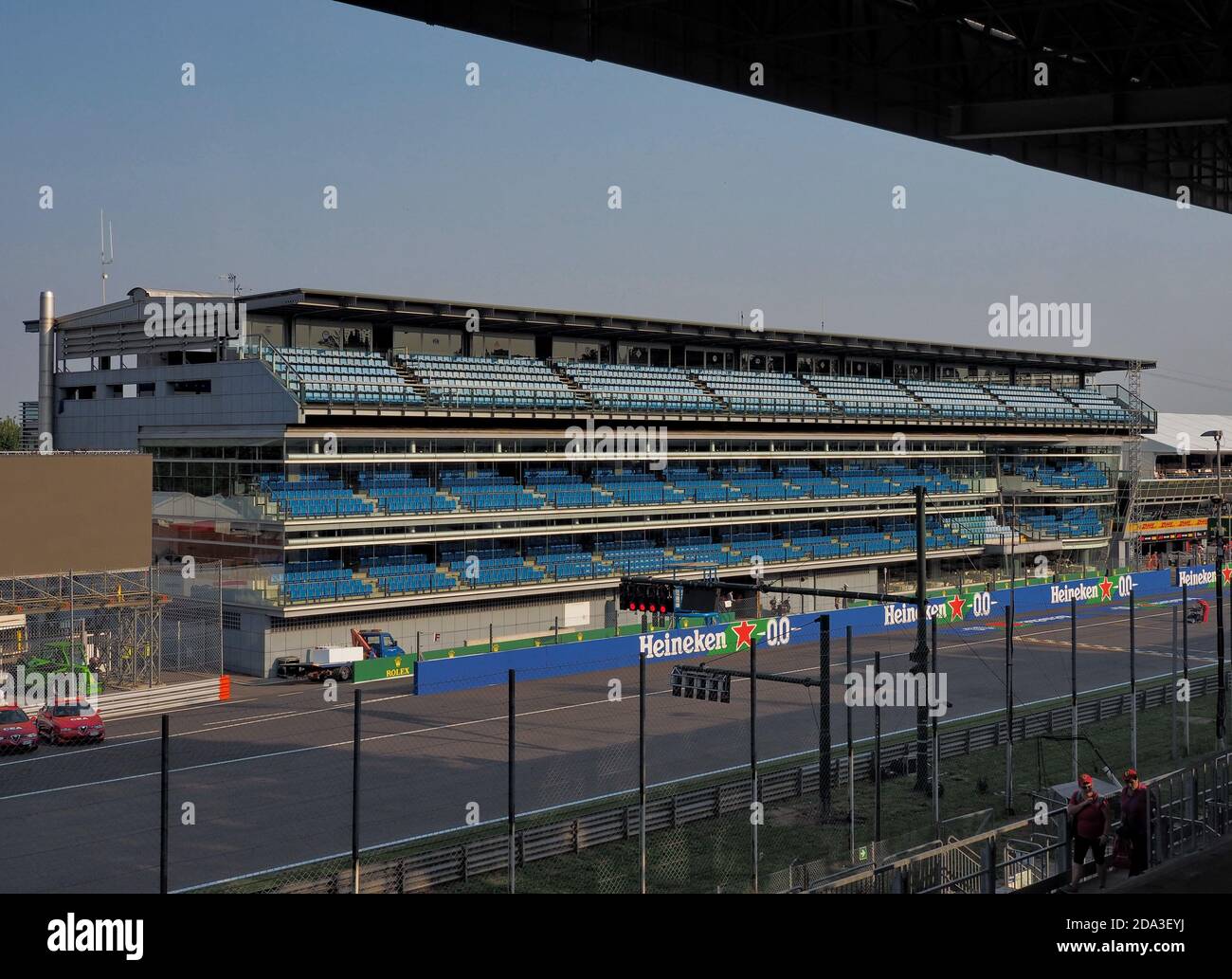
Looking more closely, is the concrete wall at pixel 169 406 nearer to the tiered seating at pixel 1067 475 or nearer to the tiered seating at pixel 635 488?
the tiered seating at pixel 635 488

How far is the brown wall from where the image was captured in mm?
31547

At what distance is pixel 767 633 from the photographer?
1667 inches

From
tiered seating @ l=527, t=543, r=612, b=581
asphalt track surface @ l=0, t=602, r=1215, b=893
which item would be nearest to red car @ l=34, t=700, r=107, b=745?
asphalt track surface @ l=0, t=602, r=1215, b=893

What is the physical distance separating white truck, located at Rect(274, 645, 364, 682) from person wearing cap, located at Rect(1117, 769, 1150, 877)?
87.0 feet

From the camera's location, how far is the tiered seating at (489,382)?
42969 millimetres

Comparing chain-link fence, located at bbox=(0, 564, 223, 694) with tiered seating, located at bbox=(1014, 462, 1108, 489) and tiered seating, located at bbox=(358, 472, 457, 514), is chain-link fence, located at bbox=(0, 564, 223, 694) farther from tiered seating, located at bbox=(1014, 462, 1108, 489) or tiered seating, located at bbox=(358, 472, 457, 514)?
tiered seating, located at bbox=(1014, 462, 1108, 489)

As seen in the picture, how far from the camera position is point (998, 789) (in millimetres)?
24656

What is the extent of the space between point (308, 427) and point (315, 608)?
5705 mm

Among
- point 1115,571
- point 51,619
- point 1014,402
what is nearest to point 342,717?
point 51,619

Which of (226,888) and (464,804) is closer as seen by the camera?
(226,888)

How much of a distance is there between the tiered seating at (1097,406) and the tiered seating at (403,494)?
1790 inches

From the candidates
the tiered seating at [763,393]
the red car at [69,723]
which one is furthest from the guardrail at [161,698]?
the tiered seating at [763,393]
